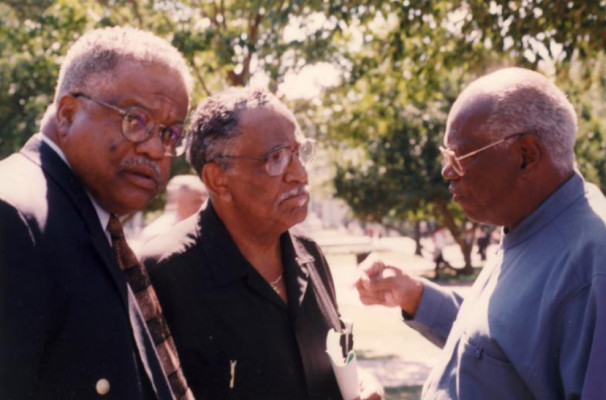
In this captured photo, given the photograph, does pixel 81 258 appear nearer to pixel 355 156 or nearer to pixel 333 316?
pixel 333 316

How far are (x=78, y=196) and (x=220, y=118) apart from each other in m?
1.05

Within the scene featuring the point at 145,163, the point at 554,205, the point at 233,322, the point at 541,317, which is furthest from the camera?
the point at 233,322

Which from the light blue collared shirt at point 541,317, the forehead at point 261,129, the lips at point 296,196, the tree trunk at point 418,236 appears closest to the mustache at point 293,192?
the lips at point 296,196

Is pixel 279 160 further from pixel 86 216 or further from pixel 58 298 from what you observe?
pixel 58 298

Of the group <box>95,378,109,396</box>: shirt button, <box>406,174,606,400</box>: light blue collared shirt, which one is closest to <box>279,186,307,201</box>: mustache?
<box>406,174,606,400</box>: light blue collared shirt

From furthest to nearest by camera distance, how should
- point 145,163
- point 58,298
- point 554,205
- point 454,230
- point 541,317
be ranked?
point 454,230
point 554,205
point 541,317
point 145,163
point 58,298

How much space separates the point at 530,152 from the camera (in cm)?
255

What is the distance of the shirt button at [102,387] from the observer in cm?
173

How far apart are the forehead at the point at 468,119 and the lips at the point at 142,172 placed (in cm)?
124

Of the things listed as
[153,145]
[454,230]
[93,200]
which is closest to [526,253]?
[153,145]

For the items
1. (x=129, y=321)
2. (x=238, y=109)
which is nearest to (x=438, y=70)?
(x=238, y=109)

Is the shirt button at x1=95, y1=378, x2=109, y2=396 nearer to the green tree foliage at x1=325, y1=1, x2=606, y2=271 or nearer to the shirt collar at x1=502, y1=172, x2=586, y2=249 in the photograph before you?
the shirt collar at x1=502, y1=172, x2=586, y2=249

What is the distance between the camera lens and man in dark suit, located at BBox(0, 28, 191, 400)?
63.9 inches

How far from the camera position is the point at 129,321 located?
187 cm
